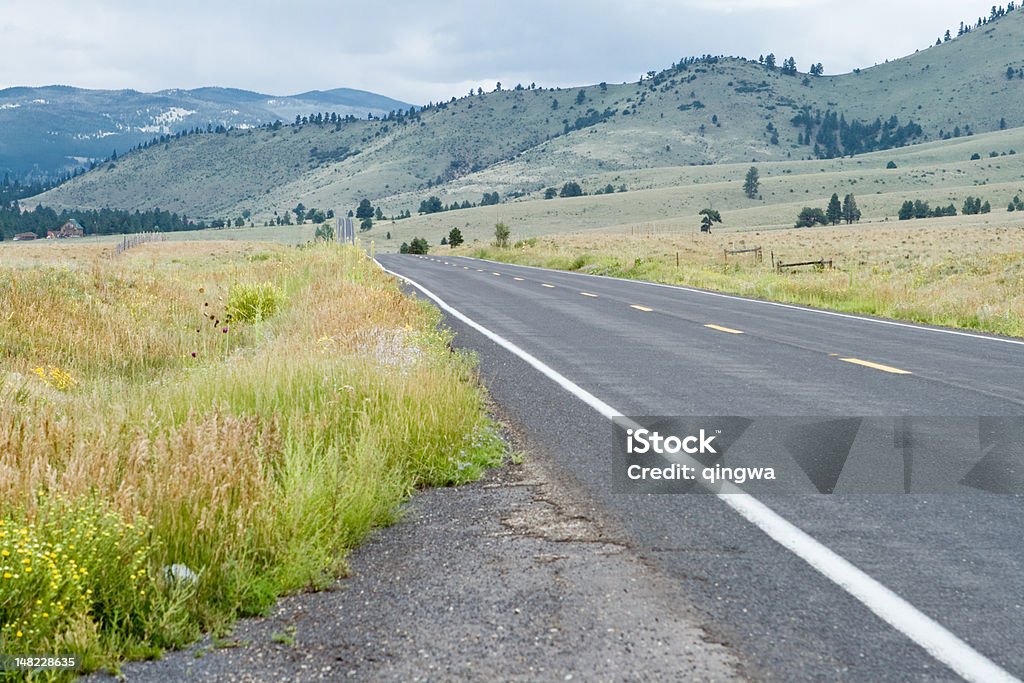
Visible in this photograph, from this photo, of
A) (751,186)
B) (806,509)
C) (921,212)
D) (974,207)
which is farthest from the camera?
(751,186)

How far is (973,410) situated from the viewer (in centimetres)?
797

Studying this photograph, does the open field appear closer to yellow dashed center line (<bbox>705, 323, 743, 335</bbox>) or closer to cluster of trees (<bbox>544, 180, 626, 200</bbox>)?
cluster of trees (<bbox>544, 180, 626, 200</bbox>)

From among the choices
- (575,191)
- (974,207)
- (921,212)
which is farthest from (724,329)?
(575,191)

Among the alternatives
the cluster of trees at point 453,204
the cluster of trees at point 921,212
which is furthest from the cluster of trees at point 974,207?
the cluster of trees at point 453,204

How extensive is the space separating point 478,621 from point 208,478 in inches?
59.7

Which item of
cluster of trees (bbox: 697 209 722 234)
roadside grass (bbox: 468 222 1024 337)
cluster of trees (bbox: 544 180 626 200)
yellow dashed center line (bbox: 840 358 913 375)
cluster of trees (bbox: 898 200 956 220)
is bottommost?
roadside grass (bbox: 468 222 1024 337)

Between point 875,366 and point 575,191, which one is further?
point 575,191

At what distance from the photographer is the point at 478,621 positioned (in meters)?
3.75

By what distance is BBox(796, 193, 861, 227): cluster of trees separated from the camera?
117562 millimetres

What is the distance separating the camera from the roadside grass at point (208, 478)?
3.69 metres

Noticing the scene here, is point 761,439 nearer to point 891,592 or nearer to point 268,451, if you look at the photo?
point 891,592

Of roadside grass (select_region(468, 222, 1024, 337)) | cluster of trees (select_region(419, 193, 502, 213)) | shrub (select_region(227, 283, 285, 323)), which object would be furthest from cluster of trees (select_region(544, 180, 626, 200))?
shrub (select_region(227, 283, 285, 323))

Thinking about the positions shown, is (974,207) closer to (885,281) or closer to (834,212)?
(834,212)

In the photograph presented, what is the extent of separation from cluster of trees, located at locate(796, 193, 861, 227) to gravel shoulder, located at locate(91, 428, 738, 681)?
119 meters
